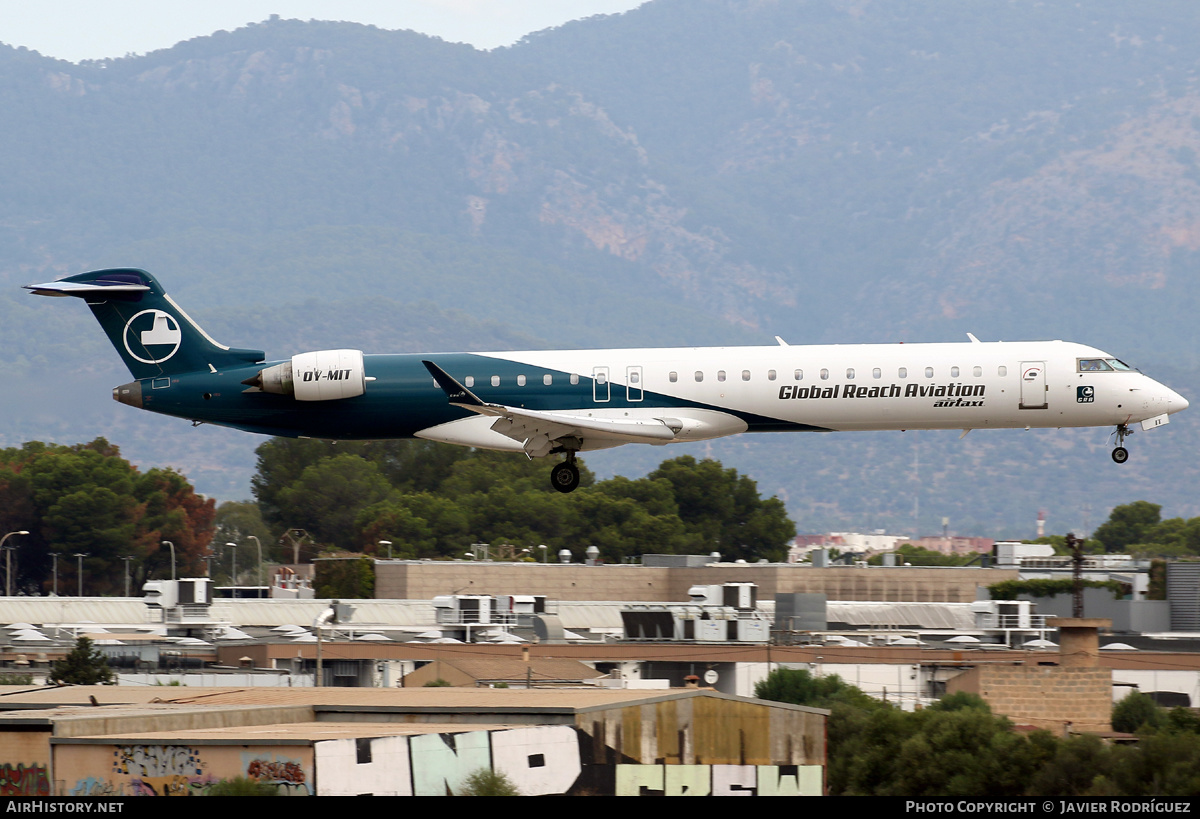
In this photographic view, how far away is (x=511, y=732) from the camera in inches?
1150

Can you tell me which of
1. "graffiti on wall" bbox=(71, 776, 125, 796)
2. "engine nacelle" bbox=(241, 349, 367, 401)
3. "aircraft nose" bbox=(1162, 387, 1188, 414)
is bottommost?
"graffiti on wall" bbox=(71, 776, 125, 796)

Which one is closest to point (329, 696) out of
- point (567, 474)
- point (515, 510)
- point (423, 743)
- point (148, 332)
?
point (423, 743)

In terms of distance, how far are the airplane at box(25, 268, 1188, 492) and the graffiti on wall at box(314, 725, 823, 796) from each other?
32.6 feet

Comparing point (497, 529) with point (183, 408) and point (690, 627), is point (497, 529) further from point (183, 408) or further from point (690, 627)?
point (183, 408)

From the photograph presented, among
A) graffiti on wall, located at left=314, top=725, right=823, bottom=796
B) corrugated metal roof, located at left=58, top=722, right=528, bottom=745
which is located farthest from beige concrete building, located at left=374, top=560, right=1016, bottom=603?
graffiti on wall, located at left=314, top=725, right=823, bottom=796

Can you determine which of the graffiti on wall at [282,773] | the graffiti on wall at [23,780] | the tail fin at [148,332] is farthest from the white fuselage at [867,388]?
the graffiti on wall at [23,780]

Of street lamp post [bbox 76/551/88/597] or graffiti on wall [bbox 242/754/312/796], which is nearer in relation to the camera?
graffiti on wall [bbox 242/754/312/796]

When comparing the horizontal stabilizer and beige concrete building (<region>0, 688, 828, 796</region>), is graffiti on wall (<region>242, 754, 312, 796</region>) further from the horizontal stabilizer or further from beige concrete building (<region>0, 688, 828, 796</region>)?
the horizontal stabilizer

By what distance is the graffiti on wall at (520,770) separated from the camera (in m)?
27.6

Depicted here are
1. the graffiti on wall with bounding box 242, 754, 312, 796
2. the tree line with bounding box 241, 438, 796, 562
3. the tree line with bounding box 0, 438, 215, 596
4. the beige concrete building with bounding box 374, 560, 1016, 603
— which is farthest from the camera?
the tree line with bounding box 241, 438, 796, 562

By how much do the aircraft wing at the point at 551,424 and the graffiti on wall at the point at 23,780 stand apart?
13.6 metres

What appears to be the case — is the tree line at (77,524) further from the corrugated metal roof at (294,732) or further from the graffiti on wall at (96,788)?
the graffiti on wall at (96,788)

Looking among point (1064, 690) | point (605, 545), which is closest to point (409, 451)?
point (605, 545)

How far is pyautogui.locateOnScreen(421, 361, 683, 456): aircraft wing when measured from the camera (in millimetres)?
39062
